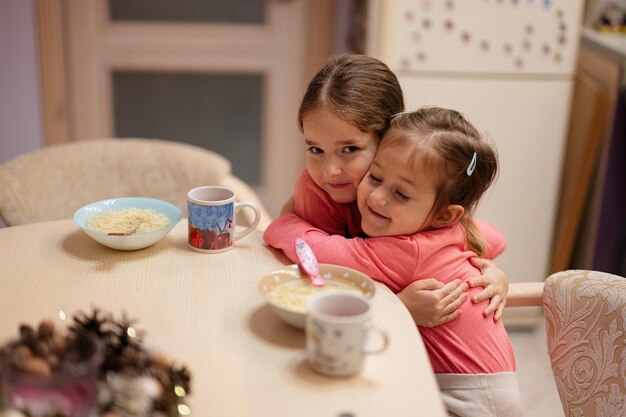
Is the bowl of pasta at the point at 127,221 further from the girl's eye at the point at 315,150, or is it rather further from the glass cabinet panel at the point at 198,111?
the glass cabinet panel at the point at 198,111

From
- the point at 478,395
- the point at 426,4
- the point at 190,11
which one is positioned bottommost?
the point at 478,395

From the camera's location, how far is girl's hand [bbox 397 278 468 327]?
1309mm

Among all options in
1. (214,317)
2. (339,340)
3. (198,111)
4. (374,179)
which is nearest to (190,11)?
(198,111)

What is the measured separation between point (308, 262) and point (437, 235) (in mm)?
255

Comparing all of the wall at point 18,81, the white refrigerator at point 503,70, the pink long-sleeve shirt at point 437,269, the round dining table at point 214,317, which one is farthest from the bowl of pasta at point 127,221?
the wall at point 18,81

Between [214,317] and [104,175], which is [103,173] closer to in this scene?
[104,175]

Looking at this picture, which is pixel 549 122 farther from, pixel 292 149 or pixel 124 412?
pixel 124 412

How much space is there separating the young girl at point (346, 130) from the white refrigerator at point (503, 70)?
1.16 m

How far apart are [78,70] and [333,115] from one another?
2153 mm

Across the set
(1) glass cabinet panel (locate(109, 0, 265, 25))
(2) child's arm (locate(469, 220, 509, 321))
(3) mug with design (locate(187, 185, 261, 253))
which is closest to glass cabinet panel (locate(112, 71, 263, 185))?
(1) glass cabinet panel (locate(109, 0, 265, 25))

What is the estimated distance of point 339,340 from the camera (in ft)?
3.32

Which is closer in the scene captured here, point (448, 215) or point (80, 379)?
point (80, 379)

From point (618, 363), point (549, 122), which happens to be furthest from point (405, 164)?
point (549, 122)

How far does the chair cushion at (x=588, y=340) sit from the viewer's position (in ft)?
4.28
